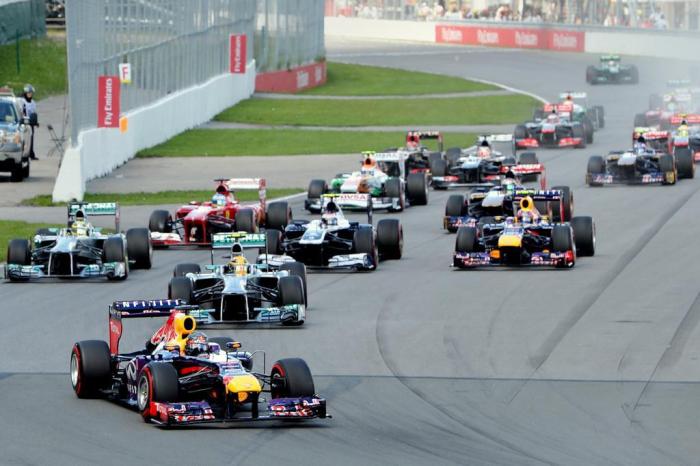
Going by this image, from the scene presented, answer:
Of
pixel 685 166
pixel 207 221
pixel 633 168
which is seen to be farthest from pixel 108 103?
pixel 685 166

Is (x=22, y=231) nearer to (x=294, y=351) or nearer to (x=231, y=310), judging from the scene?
(x=231, y=310)

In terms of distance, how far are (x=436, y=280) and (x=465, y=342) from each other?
17.5ft

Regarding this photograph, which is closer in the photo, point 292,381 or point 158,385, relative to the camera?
point 158,385

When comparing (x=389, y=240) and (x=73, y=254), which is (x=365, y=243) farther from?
(x=73, y=254)

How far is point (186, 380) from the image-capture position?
49.1 feet

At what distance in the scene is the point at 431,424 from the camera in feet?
48.5

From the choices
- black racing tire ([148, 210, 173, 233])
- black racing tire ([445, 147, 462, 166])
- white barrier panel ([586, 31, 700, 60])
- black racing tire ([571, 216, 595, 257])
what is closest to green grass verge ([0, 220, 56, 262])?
black racing tire ([148, 210, 173, 233])

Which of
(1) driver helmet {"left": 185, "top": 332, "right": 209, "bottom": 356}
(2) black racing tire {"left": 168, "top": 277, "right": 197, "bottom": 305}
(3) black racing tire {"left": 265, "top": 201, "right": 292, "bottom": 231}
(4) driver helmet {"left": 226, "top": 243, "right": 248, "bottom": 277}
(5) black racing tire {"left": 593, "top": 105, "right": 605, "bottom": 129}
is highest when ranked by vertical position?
(1) driver helmet {"left": 185, "top": 332, "right": 209, "bottom": 356}

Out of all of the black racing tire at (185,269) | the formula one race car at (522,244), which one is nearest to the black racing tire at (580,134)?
the formula one race car at (522,244)

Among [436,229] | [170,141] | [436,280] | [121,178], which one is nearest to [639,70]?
[170,141]

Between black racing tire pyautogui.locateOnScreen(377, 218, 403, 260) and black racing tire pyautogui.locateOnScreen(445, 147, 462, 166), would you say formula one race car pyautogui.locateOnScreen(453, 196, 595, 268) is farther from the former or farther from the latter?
black racing tire pyautogui.locateOnScreen(445, 147, 462, 166)

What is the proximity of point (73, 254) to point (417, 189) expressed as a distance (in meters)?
12.8

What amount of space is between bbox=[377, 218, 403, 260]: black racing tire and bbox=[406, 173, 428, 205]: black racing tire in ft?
29.5

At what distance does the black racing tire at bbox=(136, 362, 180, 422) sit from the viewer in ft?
47.6
